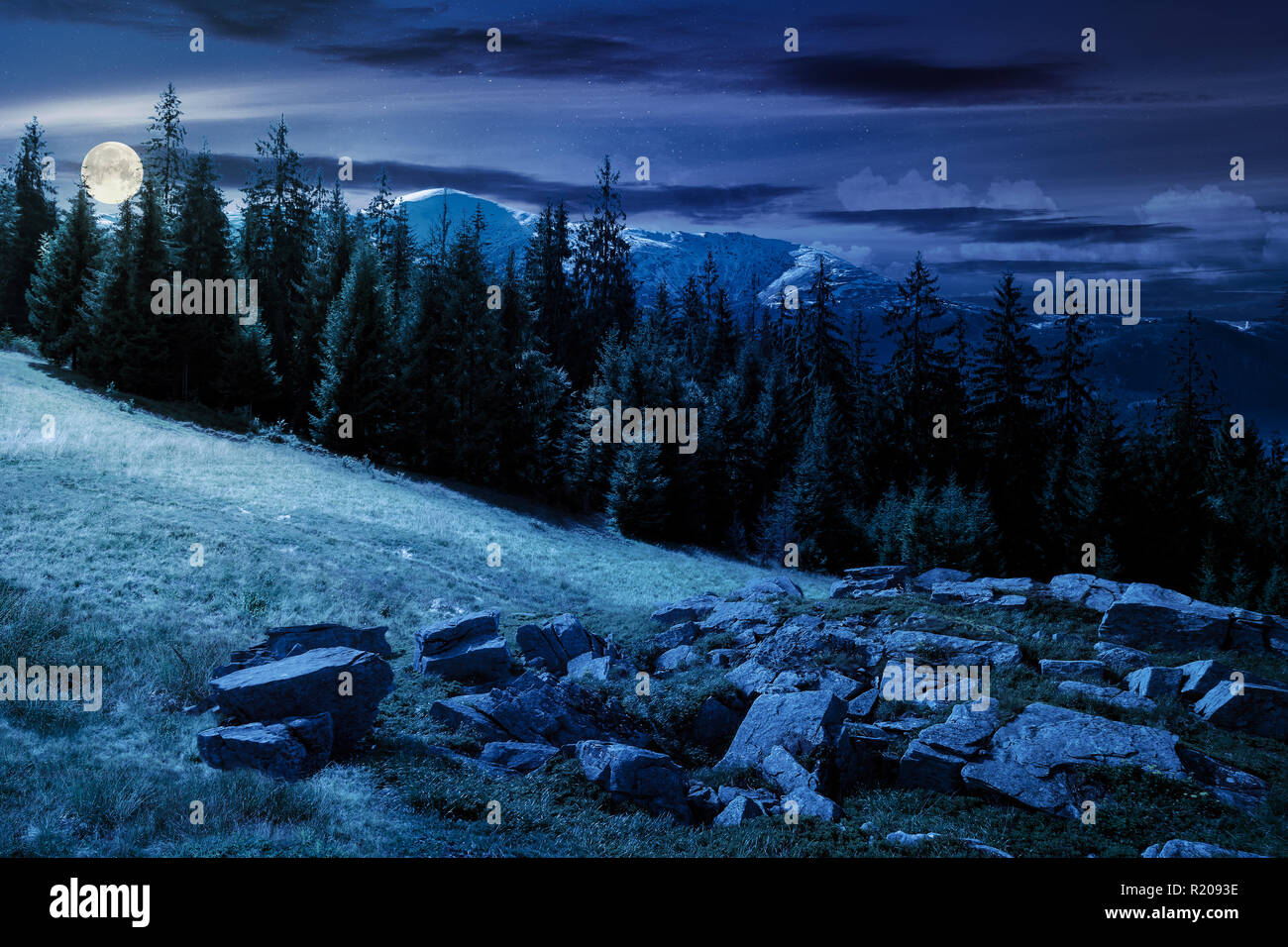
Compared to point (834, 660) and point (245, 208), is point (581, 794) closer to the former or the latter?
point (834, 660)

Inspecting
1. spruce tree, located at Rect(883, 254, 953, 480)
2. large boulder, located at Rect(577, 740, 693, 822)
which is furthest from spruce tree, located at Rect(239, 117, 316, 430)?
large boulder, located at Rect(577, 740, 693, 822)

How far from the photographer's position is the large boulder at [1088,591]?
18.9 metres

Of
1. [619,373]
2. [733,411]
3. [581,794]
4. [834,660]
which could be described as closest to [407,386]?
[619,373]

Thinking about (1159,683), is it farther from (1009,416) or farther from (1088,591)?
(1009,416)

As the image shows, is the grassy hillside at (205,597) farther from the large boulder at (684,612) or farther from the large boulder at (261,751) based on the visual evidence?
the large boulder at (684,612)

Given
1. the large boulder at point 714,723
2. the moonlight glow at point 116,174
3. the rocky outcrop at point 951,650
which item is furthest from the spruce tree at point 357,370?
the rocky outcrop at point 951,650

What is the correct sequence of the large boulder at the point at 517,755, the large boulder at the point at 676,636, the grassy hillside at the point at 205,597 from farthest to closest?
the large boulder at the point at 676,636 → the large boulder at the point at 517,755 → the grassy hillside at the point at 205,597

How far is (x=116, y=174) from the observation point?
45.6 metres

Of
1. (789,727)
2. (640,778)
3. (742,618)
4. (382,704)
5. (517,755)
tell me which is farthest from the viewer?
(742,618)

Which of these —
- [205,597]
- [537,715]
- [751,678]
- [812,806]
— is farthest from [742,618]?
[205,597]

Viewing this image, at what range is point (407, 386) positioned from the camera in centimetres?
4638

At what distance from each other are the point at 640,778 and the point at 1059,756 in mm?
5944

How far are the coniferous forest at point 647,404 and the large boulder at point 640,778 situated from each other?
3187 cm

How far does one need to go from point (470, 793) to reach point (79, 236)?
57.1 metres
